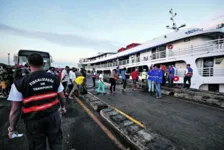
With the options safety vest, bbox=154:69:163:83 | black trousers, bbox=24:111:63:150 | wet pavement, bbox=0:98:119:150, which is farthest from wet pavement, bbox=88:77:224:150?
black trousers, bbox=24:111:63:150

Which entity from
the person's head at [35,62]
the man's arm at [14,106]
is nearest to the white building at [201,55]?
the person's head at [35,62]

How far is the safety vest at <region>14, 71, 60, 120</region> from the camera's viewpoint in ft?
4.68

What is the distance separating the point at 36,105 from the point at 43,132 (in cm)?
44

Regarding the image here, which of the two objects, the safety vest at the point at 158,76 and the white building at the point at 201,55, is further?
the white building at the point at 201,55

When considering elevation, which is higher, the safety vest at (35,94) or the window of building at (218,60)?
the window of building at (218,60)

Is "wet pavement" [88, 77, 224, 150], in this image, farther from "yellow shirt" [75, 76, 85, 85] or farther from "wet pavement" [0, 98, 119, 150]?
"yellow shirt" [75, 76, 85, 85]

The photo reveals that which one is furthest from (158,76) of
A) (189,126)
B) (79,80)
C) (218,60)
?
(218,60)

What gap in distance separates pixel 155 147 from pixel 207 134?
185cm

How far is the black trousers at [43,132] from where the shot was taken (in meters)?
1.46

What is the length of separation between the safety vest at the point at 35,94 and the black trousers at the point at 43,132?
0.27 feet

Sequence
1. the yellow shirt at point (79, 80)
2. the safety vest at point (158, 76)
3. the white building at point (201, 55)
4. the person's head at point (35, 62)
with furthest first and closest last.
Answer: the white building at point (201, 55) → the yellow shirt at point (79, 80) → the safety vest at point (158, 76) → the person's head at point (35, 62)

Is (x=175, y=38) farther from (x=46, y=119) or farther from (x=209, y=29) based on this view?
(x=46, y=119)

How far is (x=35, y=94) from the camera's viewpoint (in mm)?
1454

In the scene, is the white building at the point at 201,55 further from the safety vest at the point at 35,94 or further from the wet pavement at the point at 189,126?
the safety vest at the point at 35,94
